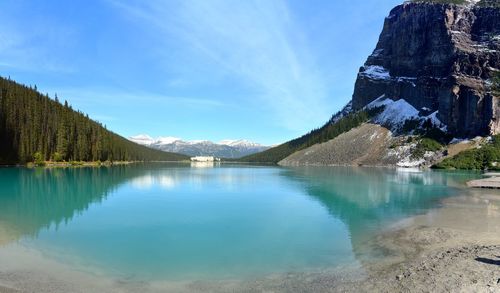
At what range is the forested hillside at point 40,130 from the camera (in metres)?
127

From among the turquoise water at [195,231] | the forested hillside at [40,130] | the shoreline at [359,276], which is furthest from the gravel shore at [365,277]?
the forested hillside at [40,130]

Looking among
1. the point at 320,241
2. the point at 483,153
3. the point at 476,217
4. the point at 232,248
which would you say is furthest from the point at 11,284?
the point at 483,153

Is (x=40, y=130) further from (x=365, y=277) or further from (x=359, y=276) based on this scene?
(x=365, y=277)

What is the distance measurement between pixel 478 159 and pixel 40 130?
180m

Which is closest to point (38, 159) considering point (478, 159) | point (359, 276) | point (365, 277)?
point (359, 276)

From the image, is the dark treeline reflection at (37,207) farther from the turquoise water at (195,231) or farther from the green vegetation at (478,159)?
the green vegetation at (478,159)

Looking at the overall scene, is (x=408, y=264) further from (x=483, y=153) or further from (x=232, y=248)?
(x=483, y=153)

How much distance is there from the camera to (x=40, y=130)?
5472 inches

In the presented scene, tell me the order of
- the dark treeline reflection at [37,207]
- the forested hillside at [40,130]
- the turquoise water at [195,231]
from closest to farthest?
the turquoise water at [195,231]
the dark treeline reflection at [37,207]
the forested hillside at [40,130]

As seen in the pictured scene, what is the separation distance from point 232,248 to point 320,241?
656cm

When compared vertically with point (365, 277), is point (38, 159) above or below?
above

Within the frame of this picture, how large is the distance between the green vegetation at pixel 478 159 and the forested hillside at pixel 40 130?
158 metres

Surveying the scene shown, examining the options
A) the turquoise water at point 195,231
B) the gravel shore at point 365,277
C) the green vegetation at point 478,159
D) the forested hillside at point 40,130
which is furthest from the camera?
the green vegetation at point 478,159

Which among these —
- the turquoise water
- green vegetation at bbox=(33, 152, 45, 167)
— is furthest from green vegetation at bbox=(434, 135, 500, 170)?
green vegetation at bbox=(33, 152, 45, 167)
